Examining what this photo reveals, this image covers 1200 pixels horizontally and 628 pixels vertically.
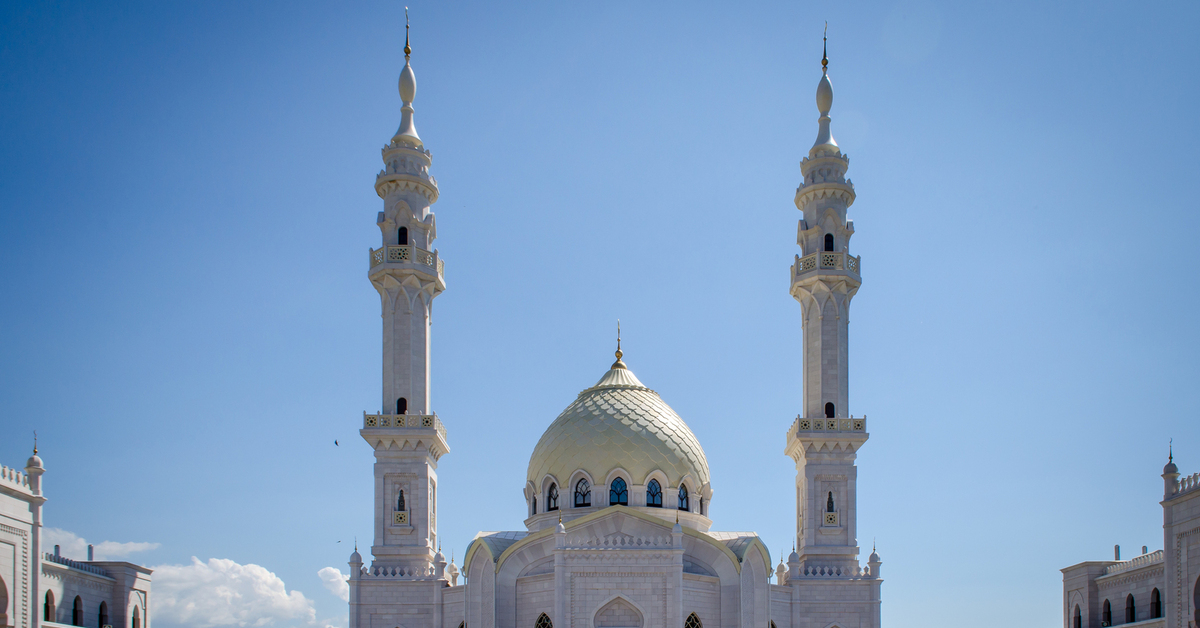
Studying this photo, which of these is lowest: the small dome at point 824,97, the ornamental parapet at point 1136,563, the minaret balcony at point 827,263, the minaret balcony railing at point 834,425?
the ornamental parapet at point 1136,563

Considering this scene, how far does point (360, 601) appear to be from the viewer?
41594 millimetres

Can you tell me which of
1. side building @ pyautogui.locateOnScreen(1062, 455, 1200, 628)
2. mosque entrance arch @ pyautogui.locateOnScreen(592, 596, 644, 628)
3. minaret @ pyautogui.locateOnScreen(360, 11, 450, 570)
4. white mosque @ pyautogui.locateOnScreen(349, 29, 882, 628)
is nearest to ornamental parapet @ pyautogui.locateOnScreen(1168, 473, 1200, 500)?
side building @ pyautogui.locateOnScreen(1062, 455, 1200, 628)

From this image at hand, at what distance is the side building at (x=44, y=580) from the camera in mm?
33469

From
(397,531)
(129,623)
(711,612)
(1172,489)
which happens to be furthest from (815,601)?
(129,623)

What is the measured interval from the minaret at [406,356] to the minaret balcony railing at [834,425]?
47.3 ft

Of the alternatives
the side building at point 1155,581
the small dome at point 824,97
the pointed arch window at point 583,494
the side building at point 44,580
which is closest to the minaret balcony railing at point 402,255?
the pointed arch window at point 583,494

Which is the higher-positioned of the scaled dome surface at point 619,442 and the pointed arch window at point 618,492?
the scaled dome surface at point 619,442

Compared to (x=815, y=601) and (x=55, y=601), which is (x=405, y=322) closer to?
(x=55, y=601)

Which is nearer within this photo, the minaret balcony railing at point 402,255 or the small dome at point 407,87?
the minaret balcony railing at point 402,255

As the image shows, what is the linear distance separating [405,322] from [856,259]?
61.1 feet

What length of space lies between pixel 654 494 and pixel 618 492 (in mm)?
1471

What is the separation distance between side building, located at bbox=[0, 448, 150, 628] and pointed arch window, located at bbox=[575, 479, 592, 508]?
17.5m

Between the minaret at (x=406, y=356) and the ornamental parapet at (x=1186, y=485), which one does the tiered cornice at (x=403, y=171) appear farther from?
the ornamental parapet at (x=1186, y=485)

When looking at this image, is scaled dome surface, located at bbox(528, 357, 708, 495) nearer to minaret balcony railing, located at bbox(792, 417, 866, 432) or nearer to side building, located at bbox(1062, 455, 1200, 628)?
minaret balcony railing, located at bbox(792, 417, 866, 432)
